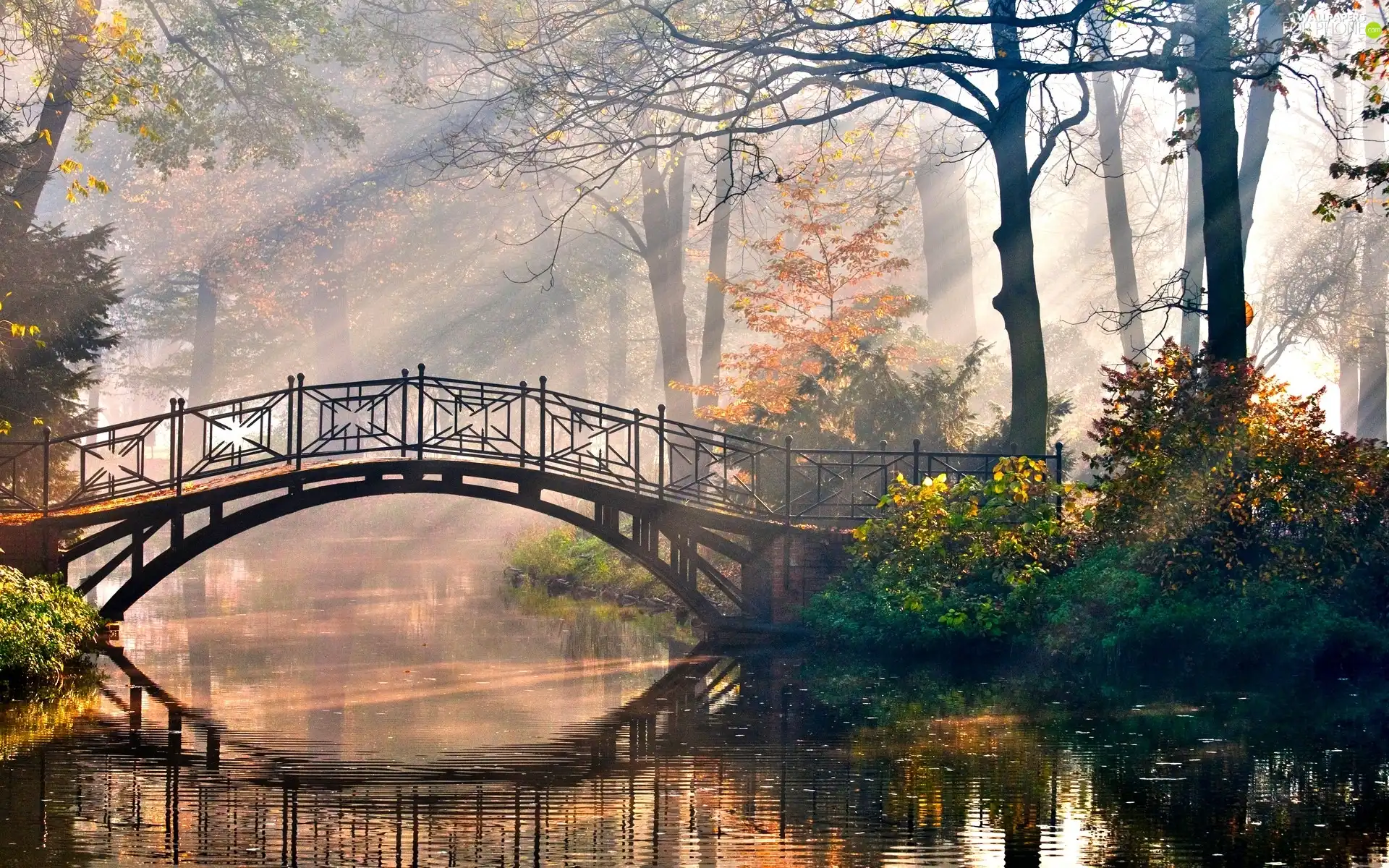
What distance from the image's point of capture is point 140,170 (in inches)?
2067

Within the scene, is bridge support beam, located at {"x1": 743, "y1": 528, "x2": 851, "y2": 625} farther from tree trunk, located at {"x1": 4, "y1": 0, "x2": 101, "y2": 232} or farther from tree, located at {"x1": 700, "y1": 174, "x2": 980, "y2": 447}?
tree trunk, located at {"x1": 4, "y1": 0, "x2": 101, "y2": 232}

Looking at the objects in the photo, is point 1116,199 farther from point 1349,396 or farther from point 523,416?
point 523,416

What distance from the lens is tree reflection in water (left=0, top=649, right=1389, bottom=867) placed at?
352 inches

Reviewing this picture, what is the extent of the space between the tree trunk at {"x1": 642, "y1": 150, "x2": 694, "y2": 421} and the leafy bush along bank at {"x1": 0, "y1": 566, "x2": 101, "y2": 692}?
670 inches

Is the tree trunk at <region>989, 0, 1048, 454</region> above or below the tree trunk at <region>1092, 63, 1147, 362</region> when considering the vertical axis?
below

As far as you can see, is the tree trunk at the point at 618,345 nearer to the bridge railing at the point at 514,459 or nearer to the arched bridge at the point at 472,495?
the bridge railing at the point at 514,459

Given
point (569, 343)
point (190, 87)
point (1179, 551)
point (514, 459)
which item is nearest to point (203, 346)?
point (569, 343)

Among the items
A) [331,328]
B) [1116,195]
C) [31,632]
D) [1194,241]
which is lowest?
[31,632]

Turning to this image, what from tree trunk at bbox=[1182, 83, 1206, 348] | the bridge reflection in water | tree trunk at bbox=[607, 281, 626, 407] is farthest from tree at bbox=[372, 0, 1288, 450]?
tree trunk at bbox=[607, 281, 626, 407]

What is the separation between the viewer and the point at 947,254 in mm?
41688

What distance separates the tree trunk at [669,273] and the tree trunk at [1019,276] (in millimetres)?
10910

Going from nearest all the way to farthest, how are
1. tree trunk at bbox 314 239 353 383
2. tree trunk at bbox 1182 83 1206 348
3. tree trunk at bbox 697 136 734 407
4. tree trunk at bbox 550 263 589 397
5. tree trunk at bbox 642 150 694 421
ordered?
tree trunk at bbox 642 150 694 421 → tree trunk at bbox 697 136 734 407 → tree trunk at bbox 1182 83 1206 348 → tree trunk at bbox 314 239 353 383 → tree trunk at bbox 550 263 589 397

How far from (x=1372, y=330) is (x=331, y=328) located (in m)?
29.5

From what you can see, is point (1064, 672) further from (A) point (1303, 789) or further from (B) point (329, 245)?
(B) point (329, 245)
